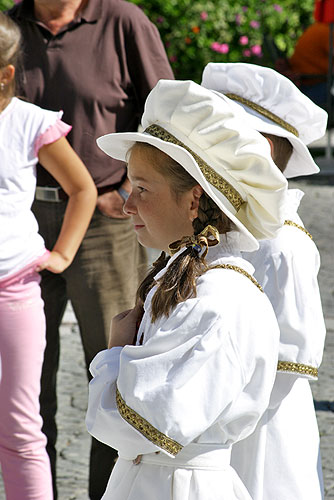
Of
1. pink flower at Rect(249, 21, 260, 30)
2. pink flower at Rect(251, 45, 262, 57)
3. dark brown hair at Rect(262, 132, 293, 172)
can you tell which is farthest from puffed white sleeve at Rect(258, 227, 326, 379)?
pink flower at Rect(249, 21, 260, 30)

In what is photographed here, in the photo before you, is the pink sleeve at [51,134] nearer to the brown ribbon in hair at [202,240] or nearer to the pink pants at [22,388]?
the pink pants at [22,388]

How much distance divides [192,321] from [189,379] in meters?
0.12

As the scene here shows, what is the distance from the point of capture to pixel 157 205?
2088 mm

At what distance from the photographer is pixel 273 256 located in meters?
2.48

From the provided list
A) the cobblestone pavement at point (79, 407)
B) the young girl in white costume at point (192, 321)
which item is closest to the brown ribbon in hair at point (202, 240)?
the young girl in white costume at point (192, 321)

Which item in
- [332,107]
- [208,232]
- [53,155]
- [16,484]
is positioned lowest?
[332,107]

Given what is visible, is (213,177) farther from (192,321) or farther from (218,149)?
(192,321)

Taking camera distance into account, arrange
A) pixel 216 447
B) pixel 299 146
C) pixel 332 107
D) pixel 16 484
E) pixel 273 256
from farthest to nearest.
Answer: pixel 332 107 → pixel 16 484 → pixel 299 146 → pixel 273 256 → pixel 216 447

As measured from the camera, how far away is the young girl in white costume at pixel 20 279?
2.97m

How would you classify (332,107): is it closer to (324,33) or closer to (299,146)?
(324,33)

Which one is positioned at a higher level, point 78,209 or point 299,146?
point 299,146

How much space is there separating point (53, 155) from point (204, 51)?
9205mm

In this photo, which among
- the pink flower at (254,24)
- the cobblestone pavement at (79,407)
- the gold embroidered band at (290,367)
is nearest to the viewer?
the gold embroidered band at (290,367)

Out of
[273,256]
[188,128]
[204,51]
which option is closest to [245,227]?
[188,128]
